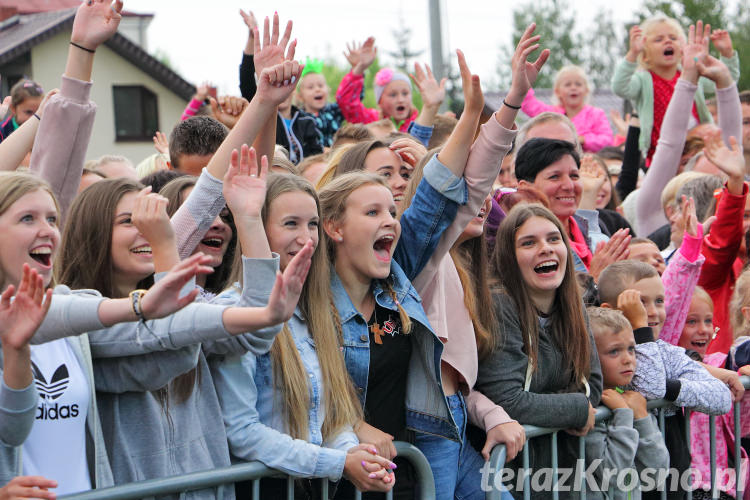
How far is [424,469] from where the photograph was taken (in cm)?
368

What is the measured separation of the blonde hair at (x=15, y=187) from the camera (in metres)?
2.89

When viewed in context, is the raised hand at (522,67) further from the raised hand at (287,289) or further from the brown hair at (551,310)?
the raised hand at (287,289)

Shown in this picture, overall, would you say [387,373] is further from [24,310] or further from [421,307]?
[24,310]

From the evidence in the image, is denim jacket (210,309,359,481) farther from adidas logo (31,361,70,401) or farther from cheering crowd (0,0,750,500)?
adidas logo (31,361,70,401)

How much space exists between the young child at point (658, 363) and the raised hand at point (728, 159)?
1215 millimetres

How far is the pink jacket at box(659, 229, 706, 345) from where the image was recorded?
4969mm

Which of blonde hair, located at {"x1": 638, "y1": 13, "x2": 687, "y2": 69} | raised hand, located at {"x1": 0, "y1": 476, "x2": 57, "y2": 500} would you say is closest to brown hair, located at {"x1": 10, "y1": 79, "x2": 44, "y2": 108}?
raised hand, located at {"x1": 0, "y1": 476, "x2": 57, "y2": 500}

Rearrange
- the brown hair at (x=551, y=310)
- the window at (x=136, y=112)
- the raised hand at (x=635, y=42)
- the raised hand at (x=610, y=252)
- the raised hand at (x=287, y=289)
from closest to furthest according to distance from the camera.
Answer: the raised hand at (x=287, y=289), the brown hair at (x=551, y=310), the raised hand at (x=610, y=252), the raised hand at (x=635, y=42), the window at (x=136, y=112)

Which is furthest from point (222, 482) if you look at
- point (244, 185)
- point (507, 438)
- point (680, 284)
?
point (680, 284)

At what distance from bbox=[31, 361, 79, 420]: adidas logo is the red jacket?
397 centimetres

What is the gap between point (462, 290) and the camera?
416 centimetres

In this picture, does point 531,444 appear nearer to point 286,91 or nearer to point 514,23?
point 286,91

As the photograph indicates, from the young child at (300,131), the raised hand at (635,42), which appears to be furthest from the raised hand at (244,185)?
the raised hand at (635,42)

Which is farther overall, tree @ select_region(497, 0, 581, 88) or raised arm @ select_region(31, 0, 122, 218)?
tree @ select_region(497, 0, 581, 88)
